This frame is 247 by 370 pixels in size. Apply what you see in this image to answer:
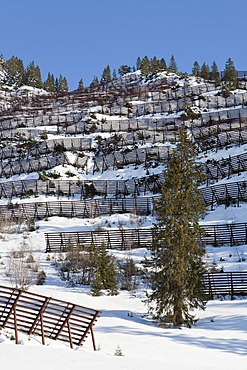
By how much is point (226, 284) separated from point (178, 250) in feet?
18.9

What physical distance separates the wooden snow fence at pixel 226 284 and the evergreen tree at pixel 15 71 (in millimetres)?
113287

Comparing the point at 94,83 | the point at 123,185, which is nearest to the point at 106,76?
the point at 94,83

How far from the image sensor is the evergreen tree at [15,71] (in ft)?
412

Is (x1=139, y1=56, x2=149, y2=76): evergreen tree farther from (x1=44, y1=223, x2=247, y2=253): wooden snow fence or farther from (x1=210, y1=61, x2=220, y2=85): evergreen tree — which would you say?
(x1=44, y1=223, x2=247, y2=253): wooden snow fence

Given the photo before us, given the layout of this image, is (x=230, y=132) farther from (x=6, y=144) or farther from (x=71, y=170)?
(x=6, y=144)

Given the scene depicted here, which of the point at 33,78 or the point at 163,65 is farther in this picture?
the point at 33,78

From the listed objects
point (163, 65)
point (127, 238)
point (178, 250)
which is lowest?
point (127, 238)

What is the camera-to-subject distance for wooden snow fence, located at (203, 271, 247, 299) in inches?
856

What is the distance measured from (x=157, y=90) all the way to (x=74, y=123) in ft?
78.2

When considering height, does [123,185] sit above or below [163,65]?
below

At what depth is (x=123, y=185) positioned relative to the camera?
1818 inches

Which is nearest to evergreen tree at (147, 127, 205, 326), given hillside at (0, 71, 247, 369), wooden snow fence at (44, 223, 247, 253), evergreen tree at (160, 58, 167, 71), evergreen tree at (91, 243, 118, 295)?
hillside at (0, 71, 247, 369)

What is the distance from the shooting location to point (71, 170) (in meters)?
51.8

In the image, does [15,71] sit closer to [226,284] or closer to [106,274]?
[106,274]
